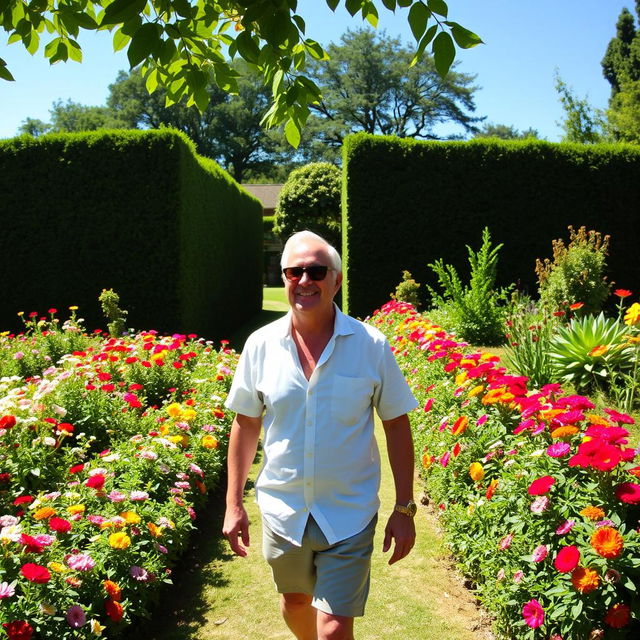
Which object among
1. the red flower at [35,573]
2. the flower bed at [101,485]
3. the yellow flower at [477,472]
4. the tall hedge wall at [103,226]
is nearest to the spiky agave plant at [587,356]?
the yellow flower at [477,472]

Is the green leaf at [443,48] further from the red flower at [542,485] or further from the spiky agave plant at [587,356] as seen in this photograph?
the spiky agave plant at [587,356]

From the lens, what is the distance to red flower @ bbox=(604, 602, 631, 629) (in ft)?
6.95

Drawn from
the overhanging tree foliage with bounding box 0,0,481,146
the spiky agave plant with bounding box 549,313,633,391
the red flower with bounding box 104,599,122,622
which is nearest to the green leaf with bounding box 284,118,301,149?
the overhanging tree foliage with bounding box 0,0,481,146

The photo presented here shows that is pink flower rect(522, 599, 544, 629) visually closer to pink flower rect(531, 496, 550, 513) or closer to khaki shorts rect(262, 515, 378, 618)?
pink flower rect(531, 496, 550, 513)

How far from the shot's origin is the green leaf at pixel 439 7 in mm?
2301

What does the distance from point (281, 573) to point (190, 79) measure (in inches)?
91.4

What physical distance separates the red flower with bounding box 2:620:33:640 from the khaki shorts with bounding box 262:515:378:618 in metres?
0.84

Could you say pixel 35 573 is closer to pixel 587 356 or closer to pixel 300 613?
pixel 300 613

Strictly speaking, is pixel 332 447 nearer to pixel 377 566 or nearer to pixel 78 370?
pixel 377 566

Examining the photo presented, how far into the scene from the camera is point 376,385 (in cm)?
220

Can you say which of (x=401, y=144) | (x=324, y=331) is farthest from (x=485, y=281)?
(x=324, y=331)

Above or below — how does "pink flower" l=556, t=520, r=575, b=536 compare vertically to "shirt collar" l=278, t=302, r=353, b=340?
below

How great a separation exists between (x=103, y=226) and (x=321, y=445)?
9542mm

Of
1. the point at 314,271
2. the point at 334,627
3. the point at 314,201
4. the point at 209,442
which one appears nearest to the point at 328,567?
the point at 334,627
